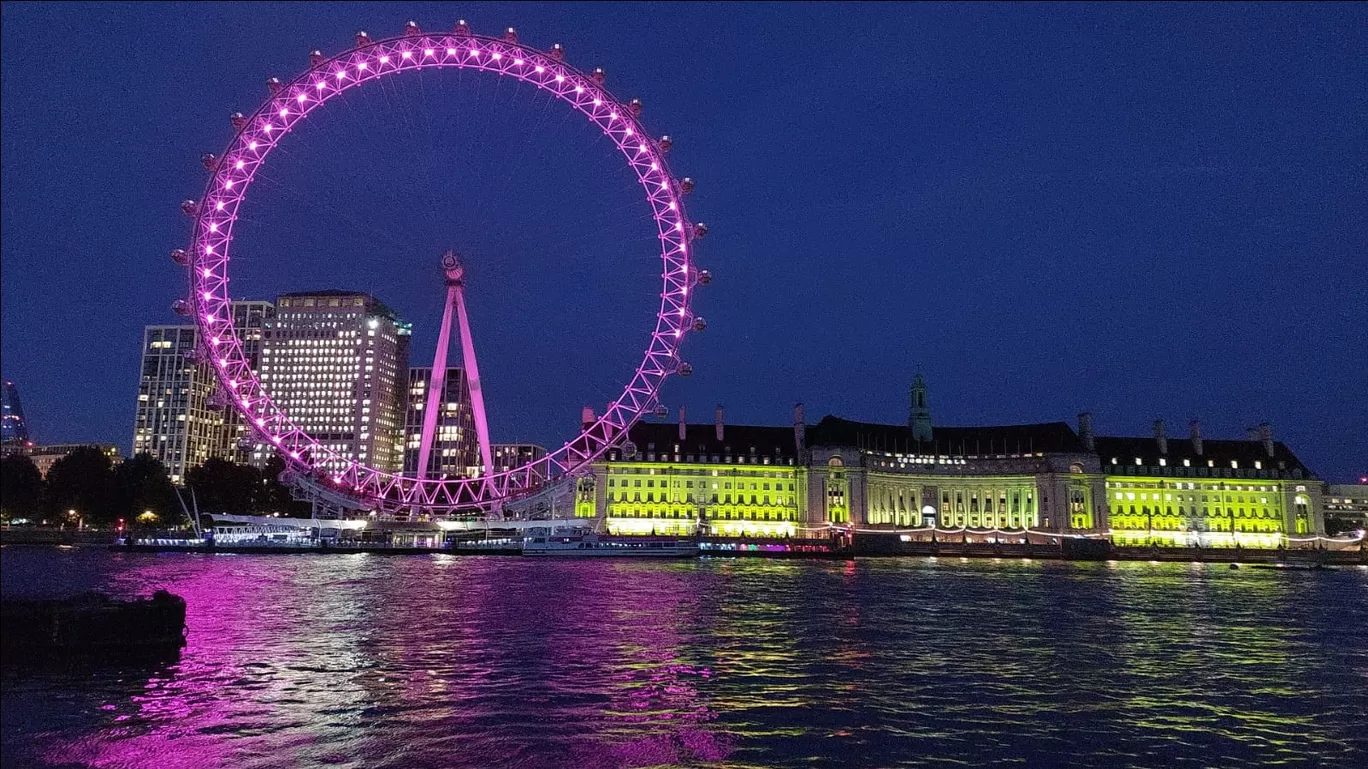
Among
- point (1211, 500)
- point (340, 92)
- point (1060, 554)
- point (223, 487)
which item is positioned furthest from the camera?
point (1211, 500)

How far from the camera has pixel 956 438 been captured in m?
165

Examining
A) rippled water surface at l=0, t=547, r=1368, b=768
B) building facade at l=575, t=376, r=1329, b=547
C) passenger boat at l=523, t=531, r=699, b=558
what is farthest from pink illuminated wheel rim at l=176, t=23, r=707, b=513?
building facade at l=575, t=376, r=1329, b=547

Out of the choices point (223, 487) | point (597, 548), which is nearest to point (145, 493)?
point (223, 487)

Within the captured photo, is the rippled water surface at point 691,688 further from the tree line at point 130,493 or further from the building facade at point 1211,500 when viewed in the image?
the building facade at point 1211,500

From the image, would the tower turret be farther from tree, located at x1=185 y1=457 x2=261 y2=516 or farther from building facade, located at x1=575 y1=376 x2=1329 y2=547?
tree, located at x1=185 y1=457 x2=261 y2=516

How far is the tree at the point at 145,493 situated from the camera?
118m

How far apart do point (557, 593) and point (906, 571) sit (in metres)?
45.9

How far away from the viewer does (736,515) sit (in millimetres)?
148125

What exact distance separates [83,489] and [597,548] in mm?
60368

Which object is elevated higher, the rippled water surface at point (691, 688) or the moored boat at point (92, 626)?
the moored boat at point (92, 626)

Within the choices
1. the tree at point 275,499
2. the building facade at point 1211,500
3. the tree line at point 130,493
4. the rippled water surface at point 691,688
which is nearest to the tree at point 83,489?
the tree line at point 130,493

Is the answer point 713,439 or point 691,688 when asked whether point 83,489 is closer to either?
point 713,439

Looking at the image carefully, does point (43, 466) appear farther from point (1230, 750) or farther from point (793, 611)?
point (1230, 750)

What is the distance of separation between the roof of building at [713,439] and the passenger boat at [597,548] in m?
34.3
